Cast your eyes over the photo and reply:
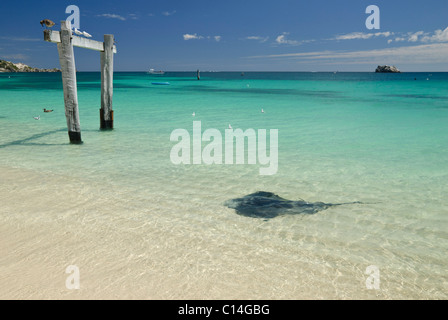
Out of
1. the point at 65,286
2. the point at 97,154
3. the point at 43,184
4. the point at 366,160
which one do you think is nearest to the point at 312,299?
the point at 65,286

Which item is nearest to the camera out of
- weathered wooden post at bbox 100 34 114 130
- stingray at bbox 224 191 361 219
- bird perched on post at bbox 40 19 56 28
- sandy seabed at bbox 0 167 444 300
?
sandy seabed at bbox 0 167 444 300

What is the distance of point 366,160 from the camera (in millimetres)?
9281

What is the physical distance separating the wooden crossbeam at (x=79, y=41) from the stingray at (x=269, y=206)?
7.01 meters

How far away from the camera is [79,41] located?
1045 centimetres

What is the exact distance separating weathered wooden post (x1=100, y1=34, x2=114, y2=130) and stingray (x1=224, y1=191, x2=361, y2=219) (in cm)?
856

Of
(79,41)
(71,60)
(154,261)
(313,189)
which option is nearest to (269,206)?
(313,189)

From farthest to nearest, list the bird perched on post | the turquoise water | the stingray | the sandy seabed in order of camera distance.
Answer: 1. the bird perched on post
2. the stingray
3. the turquoise water
4. the sandy seabed

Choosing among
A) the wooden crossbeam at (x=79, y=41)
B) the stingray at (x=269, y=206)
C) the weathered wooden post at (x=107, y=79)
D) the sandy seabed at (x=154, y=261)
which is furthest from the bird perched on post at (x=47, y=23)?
the stingray at (x=269, y=206)

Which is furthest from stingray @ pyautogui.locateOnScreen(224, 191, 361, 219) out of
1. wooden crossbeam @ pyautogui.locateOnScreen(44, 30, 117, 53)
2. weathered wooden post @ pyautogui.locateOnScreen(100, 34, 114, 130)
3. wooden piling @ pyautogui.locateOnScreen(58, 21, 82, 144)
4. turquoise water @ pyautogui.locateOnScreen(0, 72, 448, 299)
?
weathered wooden post @ pyautogui.locateOnScreen(100, 34, 114, 130)

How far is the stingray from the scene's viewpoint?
5.54 m

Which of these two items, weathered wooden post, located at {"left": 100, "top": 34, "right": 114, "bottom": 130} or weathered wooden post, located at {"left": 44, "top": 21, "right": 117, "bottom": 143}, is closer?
weathered wooden post, located at {"left": 44, "top": 21, "right": 117, "bottom": 143}

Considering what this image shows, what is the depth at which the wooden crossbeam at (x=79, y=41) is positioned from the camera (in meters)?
9.13

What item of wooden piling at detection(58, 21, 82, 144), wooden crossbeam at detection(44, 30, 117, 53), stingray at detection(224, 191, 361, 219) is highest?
wooden crossbeam at detection(44, 30, 117, 53)

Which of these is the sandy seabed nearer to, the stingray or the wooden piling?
the stingray
